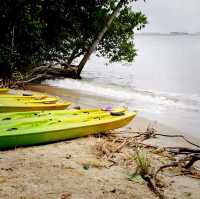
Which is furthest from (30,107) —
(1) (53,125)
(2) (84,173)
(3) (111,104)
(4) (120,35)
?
(4) (120,35)

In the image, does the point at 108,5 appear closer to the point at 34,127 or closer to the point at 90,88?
the point at 90,88

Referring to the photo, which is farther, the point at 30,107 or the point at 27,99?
the point at 27,99

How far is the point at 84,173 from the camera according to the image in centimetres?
571

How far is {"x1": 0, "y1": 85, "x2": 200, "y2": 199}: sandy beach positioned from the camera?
196 inches

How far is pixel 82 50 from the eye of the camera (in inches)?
893

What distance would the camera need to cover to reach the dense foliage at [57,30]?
16.1 metres

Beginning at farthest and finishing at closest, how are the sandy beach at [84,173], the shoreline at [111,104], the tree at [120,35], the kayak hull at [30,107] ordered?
the tree at [120,35], the shoreline at [111,104], the kayak hull at [30,107], the sandy beach at [84,173]

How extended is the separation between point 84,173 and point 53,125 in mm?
1985

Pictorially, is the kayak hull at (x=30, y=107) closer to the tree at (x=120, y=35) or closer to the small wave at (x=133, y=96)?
the small wave at (x=133, y=96)

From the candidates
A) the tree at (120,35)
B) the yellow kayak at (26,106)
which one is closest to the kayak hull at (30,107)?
the yellow kayak at (26,106)

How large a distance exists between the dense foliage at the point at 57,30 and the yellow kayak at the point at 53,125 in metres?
8.00

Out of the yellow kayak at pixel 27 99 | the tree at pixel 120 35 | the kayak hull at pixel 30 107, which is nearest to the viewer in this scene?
the kayak hull at pixel 30 107

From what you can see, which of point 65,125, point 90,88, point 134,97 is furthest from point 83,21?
point 65,125

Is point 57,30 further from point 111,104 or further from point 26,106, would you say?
point 26,106
